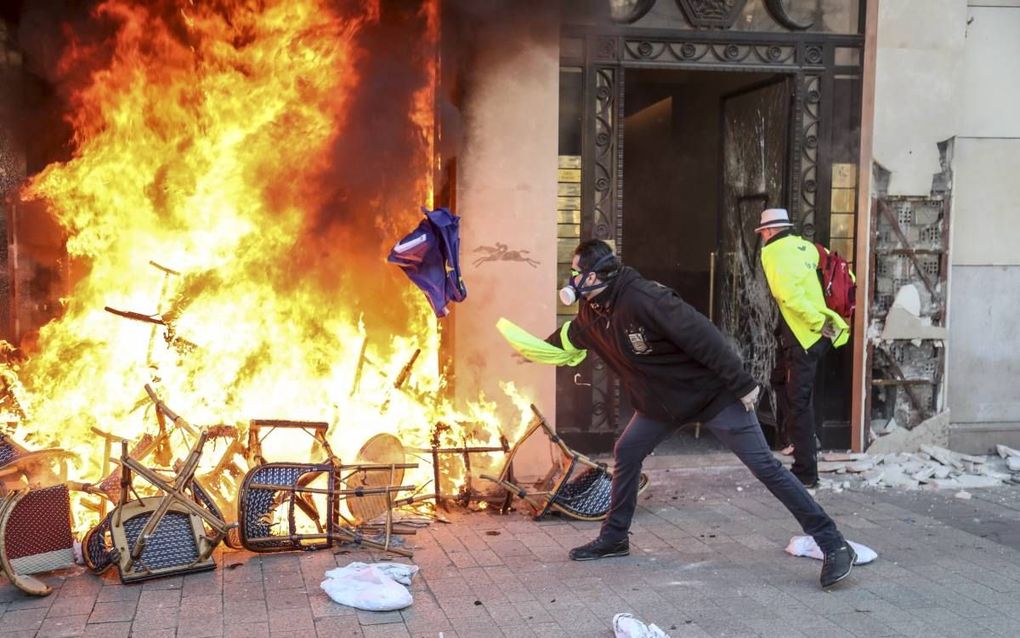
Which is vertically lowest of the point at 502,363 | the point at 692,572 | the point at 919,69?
the point at 692,572

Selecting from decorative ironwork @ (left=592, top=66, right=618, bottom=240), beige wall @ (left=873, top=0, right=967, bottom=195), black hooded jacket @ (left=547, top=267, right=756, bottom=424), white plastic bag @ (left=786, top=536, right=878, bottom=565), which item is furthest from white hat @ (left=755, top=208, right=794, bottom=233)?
white plastic bag @ (left=786, top=536, right=878, bottom=565)

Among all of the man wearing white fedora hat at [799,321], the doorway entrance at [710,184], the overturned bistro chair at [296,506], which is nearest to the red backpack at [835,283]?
the man wearing white fedora hat at [799,321]

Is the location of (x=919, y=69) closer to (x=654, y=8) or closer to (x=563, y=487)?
(x=654, y=8)

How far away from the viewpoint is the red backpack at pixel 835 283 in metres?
8.12

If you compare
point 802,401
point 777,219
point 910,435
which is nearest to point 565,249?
point 777,219

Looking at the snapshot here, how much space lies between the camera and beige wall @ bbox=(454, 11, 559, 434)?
7883mm

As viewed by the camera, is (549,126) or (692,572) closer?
(692,572)

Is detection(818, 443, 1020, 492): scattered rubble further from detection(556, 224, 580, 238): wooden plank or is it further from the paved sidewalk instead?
detection(556, 224, 580, 238): wooden plank

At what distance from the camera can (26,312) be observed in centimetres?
786

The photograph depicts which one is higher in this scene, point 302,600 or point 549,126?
point 549,126

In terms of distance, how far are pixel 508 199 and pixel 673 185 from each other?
4.33 m

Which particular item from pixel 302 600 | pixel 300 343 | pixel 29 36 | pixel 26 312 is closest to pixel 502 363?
pixel 300 343

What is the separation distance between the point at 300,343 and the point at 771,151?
4338 mm

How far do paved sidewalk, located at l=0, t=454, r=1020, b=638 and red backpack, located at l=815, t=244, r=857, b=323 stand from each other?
170 cm
